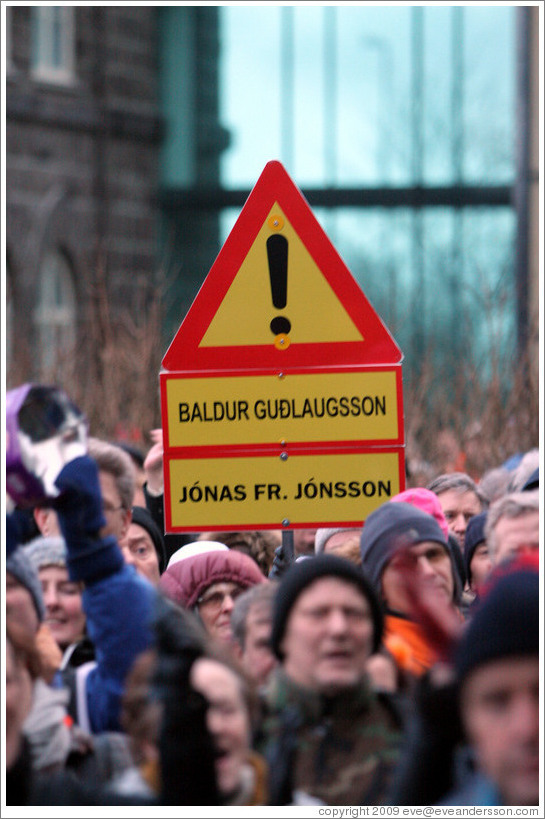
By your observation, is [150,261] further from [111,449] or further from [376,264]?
[111,449]

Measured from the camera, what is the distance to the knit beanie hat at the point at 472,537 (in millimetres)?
4156

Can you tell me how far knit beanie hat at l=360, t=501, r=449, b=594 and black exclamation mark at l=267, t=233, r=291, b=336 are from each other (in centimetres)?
46

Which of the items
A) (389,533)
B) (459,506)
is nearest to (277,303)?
(389,533)

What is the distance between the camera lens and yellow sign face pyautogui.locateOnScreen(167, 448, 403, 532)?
3.20 m

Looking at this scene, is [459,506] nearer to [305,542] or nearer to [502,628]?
[305,542]

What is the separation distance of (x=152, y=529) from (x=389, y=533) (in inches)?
60.2

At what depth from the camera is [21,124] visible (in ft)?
57.3

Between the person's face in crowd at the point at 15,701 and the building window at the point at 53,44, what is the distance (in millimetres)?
16440

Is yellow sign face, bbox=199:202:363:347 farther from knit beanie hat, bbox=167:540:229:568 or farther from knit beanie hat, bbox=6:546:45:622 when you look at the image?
knit beanie hat, bbox=6:546:45:622

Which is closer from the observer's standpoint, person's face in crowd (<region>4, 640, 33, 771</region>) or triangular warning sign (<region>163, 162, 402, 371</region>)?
person's face in crowd (<region>4, 640, 33, 771</region>)

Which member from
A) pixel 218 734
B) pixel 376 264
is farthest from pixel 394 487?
pixel 376 264

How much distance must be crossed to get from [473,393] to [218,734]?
6.18m

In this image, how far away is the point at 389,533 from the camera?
306 cm

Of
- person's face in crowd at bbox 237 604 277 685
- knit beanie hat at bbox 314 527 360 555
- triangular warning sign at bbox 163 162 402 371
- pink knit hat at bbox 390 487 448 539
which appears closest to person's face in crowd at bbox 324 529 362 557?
knit beanie hat at bbox 314 527 360 555
